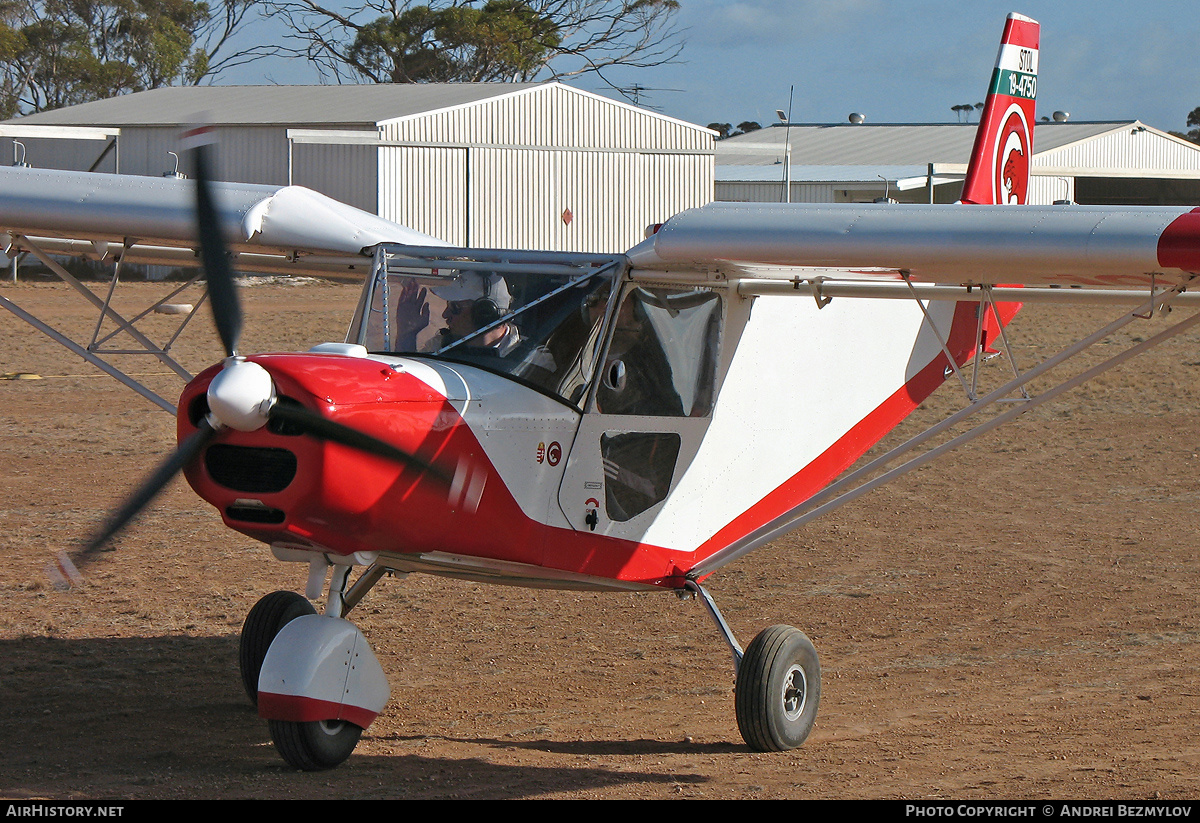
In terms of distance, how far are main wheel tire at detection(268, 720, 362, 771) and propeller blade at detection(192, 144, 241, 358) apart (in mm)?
1750

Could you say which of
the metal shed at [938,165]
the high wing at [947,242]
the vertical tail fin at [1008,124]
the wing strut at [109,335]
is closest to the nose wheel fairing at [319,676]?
the wing strut at [109,335]

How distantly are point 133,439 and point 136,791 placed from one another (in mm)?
11007

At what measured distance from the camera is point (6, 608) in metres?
9.49

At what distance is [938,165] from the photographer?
142 ft

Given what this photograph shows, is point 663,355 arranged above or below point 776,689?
above

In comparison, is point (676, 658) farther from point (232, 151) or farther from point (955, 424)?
point (232, 151)

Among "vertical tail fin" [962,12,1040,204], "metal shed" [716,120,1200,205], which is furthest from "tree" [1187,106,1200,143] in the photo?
"vertical tail fin" [962,12,1040,204]

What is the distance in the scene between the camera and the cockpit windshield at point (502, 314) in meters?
6.92

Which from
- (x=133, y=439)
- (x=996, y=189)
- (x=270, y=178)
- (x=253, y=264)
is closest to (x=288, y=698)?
(x=253, y=264)

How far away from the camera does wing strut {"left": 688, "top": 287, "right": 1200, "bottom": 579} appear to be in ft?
21.9

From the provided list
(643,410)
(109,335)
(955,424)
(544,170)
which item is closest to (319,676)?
(643,410)

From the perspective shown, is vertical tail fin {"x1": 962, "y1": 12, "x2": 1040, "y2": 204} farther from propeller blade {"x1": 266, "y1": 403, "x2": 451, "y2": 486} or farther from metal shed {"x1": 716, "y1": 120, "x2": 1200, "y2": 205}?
metal shed {"x1": 716, "y1": 120, "x2": 1200, "y2": 205}

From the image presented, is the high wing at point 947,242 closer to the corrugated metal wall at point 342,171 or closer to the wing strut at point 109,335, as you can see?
the wing strut at point 109,335

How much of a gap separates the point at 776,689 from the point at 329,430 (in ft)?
9.67
